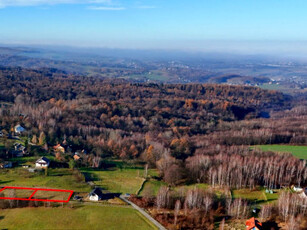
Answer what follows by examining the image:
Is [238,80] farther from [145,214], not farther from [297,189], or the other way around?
[145,214]

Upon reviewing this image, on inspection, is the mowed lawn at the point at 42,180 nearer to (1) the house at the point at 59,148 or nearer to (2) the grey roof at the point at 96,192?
(2) the grey roof at the point at 96,192

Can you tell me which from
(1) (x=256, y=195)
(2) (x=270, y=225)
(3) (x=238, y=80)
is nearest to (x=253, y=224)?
(2) (x=270, y=225)

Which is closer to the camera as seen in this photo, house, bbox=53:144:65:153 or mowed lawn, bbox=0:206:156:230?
mowed lawn, bbox=0:206:156:230

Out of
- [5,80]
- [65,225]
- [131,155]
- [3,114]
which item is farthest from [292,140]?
[5,80]

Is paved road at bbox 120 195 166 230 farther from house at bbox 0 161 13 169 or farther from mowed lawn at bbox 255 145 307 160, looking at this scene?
mowed lawn at bbox 255 145 307 160

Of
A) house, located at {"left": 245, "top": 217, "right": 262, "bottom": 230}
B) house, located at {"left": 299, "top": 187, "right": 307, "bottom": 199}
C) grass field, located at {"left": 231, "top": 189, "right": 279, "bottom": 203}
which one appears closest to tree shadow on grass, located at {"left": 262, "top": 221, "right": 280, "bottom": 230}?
house, located at {"left": 245, "top": 217, "right": 262, "bottom": 230}

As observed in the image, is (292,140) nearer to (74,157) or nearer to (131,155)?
(131,155)
